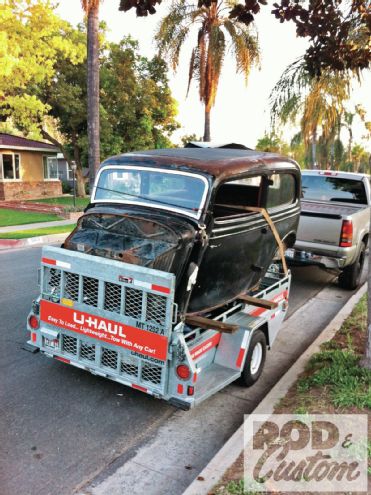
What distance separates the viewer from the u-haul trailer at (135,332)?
13.2 ft

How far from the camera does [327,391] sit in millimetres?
4398

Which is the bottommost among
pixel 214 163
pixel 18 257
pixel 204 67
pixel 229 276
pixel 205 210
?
pixel 18 257

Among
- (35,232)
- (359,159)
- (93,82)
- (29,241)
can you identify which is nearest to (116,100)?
(93,82)

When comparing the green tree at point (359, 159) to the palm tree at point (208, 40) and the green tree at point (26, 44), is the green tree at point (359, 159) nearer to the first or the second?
the palm tree at point (208, 40)

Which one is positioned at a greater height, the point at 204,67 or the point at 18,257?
the point at 204,67

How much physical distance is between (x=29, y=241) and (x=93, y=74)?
6378 millimetres

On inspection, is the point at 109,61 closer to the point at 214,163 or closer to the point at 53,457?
the point at 214,163

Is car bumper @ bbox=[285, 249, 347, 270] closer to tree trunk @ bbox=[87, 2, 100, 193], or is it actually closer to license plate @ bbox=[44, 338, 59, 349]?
license plate @ bbox=[44, 338, 59, 349]

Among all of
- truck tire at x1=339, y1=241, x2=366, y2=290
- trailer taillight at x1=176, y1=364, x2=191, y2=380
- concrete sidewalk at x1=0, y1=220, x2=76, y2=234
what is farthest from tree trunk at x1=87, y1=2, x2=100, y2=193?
trailer taillight at x1=176, y1=364, x2=191, y2=380

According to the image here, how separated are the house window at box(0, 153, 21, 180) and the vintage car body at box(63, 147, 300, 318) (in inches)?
854

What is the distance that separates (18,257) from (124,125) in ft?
54.4

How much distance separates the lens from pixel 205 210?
185 inches

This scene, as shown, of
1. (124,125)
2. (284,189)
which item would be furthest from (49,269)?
(124,125)

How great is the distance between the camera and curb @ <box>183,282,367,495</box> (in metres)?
3.23
